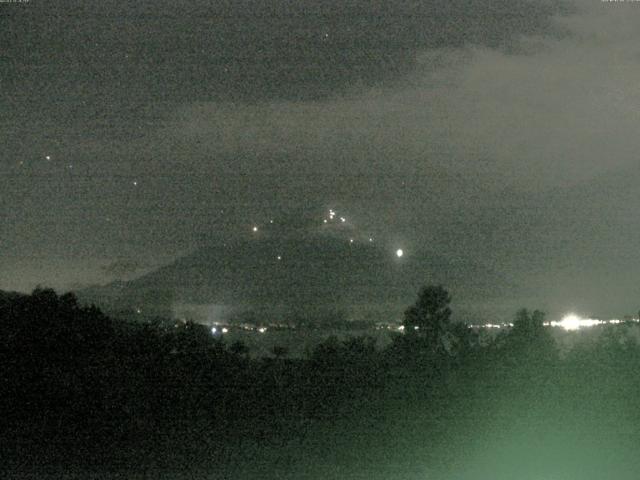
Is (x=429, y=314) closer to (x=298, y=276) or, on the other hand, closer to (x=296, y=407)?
(x=296, y=407)

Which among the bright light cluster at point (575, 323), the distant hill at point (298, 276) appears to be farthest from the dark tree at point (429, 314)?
the distant hill at point (298, 276)

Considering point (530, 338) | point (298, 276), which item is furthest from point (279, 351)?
point (298, 276)

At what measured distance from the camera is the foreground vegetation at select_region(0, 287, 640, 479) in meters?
10.5

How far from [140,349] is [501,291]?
858 inches

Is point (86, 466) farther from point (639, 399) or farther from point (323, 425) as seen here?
point (639, 399)

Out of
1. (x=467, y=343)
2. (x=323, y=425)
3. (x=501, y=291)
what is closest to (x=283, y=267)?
(x=501, y=291)

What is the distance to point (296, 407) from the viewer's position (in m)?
12.3

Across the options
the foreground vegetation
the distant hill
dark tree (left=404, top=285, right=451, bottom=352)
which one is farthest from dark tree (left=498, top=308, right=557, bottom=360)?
the distant hill

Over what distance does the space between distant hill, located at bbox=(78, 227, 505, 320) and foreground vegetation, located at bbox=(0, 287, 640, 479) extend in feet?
52.0

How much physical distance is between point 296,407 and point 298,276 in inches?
964

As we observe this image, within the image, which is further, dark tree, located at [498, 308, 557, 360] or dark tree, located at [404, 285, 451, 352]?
dark tree, located at [404, 285, 451, 352]

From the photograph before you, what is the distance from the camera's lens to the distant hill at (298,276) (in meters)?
31.3

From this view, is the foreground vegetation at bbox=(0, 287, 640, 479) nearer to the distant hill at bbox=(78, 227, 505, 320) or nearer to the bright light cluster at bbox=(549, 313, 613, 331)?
the bright light cluster at bbox=(549, 313, 613, 331)

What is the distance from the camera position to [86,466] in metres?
10.5
